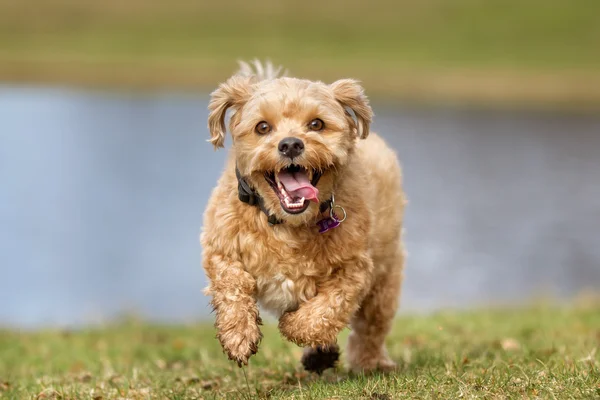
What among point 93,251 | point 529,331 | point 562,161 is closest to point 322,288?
point 529,331

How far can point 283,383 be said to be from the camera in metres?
6.73

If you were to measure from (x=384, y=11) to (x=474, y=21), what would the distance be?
814 centimetres

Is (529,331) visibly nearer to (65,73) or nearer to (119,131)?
(119,131)

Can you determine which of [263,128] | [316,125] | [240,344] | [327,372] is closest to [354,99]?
[316,125]

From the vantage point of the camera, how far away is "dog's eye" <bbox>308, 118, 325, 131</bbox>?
226 inches

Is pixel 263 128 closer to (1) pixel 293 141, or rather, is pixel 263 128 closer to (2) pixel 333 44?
(1) pixel 293 141

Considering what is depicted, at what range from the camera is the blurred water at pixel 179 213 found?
16391 millimetres

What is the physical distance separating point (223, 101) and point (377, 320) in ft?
7.28

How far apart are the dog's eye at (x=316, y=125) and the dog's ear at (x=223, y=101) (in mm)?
498

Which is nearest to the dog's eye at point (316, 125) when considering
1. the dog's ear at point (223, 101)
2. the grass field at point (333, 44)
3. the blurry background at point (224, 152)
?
the dog's ear at point (223, 101)

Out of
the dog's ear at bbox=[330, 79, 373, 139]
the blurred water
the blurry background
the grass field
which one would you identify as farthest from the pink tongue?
the grass field

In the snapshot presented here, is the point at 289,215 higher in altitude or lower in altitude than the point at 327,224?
higher

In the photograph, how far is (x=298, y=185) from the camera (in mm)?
5684

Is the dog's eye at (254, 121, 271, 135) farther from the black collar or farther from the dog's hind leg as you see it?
the dog's hind leg
